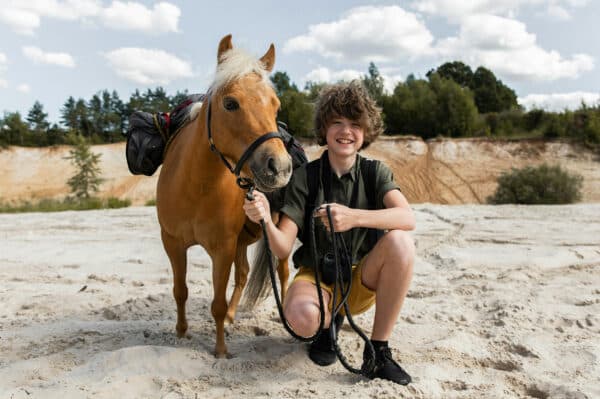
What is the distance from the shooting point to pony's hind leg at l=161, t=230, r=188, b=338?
Answer: 3025 mm

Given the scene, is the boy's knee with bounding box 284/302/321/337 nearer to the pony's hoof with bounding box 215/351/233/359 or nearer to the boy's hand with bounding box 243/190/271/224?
the boy's hand with bounding box 243/190/271/224

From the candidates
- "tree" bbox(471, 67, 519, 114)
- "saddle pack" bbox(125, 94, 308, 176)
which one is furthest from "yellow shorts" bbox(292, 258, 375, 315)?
"tree" bbox(471, 67, 519, 114)

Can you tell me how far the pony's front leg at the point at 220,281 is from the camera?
2.74 meters

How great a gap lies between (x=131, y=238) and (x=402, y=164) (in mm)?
13508

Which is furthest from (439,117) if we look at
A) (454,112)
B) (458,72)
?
(458,72)

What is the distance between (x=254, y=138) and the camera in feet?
6.93

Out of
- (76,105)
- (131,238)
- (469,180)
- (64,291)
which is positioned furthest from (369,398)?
(76,105)

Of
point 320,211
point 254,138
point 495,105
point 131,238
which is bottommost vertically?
point 131,238

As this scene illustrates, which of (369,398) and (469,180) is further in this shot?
(469,180)

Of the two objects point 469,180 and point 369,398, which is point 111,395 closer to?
point 369,398

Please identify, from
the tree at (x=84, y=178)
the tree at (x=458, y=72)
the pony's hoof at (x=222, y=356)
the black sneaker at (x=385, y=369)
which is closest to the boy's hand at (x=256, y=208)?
the black sneaker at (x=385, y=369)

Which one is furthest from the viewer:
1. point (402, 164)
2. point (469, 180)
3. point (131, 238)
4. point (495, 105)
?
point (495, 105)

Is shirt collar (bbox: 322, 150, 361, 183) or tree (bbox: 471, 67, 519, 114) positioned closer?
shirt collar (bbox: 322, 150, 361, 183)

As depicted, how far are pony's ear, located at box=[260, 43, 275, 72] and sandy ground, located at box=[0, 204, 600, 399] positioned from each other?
5.76 ft
